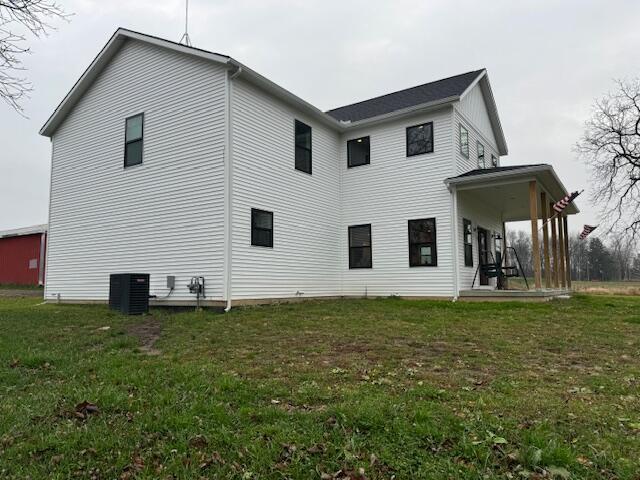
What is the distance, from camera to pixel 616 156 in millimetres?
23938

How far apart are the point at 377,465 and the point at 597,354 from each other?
3.94 m

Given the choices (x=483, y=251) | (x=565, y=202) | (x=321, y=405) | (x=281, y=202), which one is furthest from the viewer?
(x=483, y=251)

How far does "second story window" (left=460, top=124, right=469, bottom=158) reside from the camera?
42.1 ft

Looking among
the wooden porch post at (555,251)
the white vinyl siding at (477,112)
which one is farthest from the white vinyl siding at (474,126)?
the wooden porch post at (555,251)

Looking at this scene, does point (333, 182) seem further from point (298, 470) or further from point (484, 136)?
point (298, 470)

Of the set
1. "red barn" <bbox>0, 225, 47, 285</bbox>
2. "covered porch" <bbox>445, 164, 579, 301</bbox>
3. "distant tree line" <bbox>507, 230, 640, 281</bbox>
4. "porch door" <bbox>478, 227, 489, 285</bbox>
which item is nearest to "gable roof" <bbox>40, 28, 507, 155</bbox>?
"covered porch" <bbox>445, 164, 579, 301</bbox>

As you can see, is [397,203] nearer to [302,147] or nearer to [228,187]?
[302,147]

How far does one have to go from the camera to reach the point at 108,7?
10.4 m

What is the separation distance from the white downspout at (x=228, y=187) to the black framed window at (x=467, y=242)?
685cm

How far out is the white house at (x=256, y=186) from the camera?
1004 cm

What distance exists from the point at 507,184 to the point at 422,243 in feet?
8.99

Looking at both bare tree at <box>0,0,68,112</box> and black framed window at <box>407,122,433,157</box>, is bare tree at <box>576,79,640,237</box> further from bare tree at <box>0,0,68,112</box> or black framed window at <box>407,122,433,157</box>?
bare tree at <box>0,0,68,112</box>

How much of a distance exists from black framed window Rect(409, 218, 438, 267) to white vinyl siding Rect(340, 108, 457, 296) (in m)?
0.13

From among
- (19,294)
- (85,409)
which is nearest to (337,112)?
(19,294)
